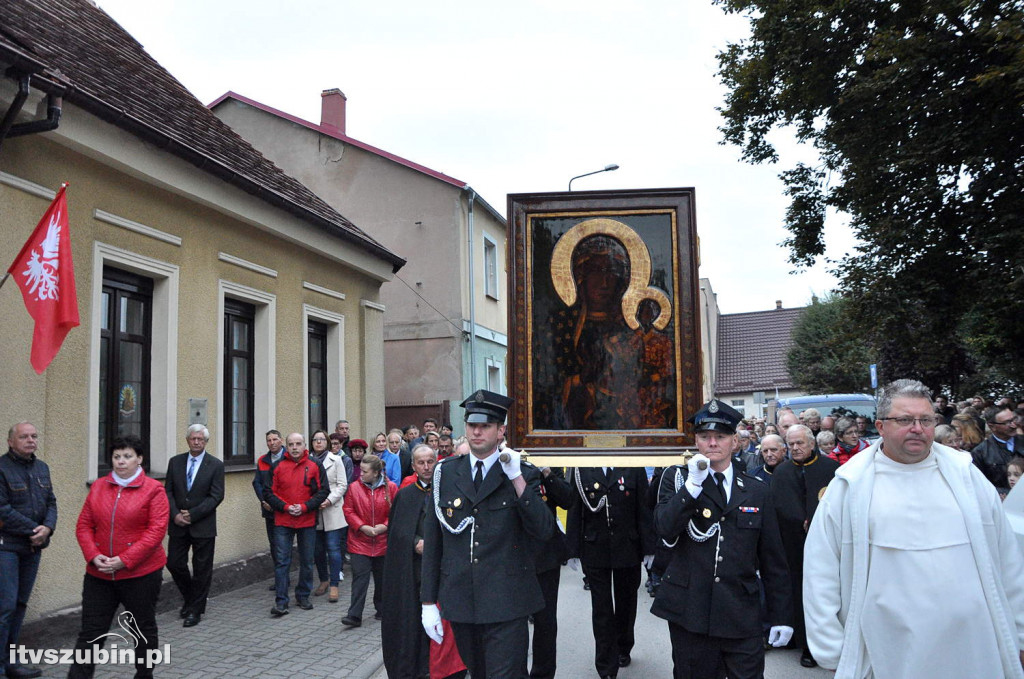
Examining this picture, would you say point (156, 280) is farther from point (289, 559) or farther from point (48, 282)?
point (289, 559)

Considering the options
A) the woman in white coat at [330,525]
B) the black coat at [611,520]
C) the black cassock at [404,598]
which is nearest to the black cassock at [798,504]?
the black coat at [611,520]

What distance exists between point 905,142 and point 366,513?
9439mm

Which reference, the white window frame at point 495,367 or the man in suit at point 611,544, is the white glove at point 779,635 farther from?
the white window frame at point 495,367

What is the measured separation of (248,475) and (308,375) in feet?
7.94

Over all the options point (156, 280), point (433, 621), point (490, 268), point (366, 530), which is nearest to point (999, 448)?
point (366, 530)

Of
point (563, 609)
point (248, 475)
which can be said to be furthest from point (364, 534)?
point (248, 475)

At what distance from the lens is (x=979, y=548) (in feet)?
11.0

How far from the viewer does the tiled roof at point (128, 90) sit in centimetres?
838

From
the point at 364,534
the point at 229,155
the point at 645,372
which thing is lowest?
the point at 364,534

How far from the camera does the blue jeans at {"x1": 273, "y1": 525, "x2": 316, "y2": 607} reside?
9406mm

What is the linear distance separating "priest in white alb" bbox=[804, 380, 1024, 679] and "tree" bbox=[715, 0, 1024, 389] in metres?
7.39

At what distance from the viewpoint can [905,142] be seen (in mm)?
12836

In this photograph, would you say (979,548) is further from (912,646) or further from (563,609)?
(563,609)

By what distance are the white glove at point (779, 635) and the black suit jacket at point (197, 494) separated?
21.5 feet
